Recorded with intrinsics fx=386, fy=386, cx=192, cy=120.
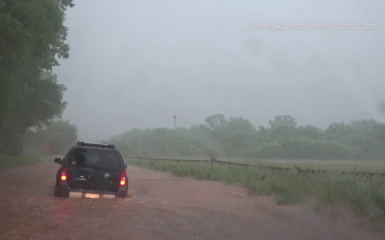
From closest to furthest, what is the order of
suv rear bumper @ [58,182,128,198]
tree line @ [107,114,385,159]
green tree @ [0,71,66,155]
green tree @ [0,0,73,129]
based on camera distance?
1. suv rear bumper @ [58,182,128,198]
2. green tree @ [0,0,73,129]
3. green tree @ [0,71,66,155]
4. tree line @ [107,114,385,159]

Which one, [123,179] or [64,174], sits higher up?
[64,174]

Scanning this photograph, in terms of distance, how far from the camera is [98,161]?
10250mm

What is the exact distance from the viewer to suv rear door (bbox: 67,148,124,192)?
388 inches

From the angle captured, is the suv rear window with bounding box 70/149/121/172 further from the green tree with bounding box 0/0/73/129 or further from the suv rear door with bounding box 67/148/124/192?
the green tree with bounding box 0/0/73/129

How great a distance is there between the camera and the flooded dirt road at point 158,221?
694 centimetres

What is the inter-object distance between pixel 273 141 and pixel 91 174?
61.6 meters

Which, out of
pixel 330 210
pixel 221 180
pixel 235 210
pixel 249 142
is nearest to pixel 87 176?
pixel 235 210

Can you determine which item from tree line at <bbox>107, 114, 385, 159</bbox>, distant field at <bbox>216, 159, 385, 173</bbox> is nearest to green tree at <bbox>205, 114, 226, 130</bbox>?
tree line at <bbox>107, 114, 385, 159</bbox>

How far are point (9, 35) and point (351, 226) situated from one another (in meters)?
12.5

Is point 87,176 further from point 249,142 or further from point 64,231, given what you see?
point 249,142

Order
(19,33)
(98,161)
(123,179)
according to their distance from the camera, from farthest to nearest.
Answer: (19,33) → (123,179) → (98,161)

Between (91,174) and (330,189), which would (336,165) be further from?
(91,174)

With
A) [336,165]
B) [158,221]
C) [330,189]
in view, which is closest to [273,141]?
[336,165]

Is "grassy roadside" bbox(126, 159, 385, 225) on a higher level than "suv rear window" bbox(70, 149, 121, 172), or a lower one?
lower
